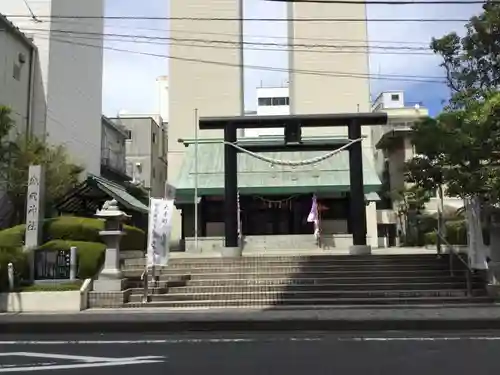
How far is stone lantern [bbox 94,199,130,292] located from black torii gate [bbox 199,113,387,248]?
14.2 ft

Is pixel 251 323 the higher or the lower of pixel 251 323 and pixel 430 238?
the lower

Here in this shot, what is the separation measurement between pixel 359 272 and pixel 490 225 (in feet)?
12.4

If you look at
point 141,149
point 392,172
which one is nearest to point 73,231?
point 141,149

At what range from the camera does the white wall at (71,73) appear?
28234 mm

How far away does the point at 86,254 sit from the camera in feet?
51.8

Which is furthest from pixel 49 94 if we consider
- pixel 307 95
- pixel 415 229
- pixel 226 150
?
pixel 415 229

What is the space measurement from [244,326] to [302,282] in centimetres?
469

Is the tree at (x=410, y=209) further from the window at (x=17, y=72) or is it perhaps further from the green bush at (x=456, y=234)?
the window at (x=17, y=72)

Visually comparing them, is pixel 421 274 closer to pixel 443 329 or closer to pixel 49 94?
pixel 443 329

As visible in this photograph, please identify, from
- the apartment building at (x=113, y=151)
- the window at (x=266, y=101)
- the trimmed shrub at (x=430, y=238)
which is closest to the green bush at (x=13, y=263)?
the apartment building at (x=113, y=151)

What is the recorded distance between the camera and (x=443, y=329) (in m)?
11.9

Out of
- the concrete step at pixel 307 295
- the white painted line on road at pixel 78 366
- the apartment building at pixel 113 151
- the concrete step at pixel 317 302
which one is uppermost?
the apartment building at pixel 113 151

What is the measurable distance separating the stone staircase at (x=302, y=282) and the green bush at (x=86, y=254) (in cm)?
109

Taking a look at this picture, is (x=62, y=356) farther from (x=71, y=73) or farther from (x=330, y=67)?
(x=330, y=67)
